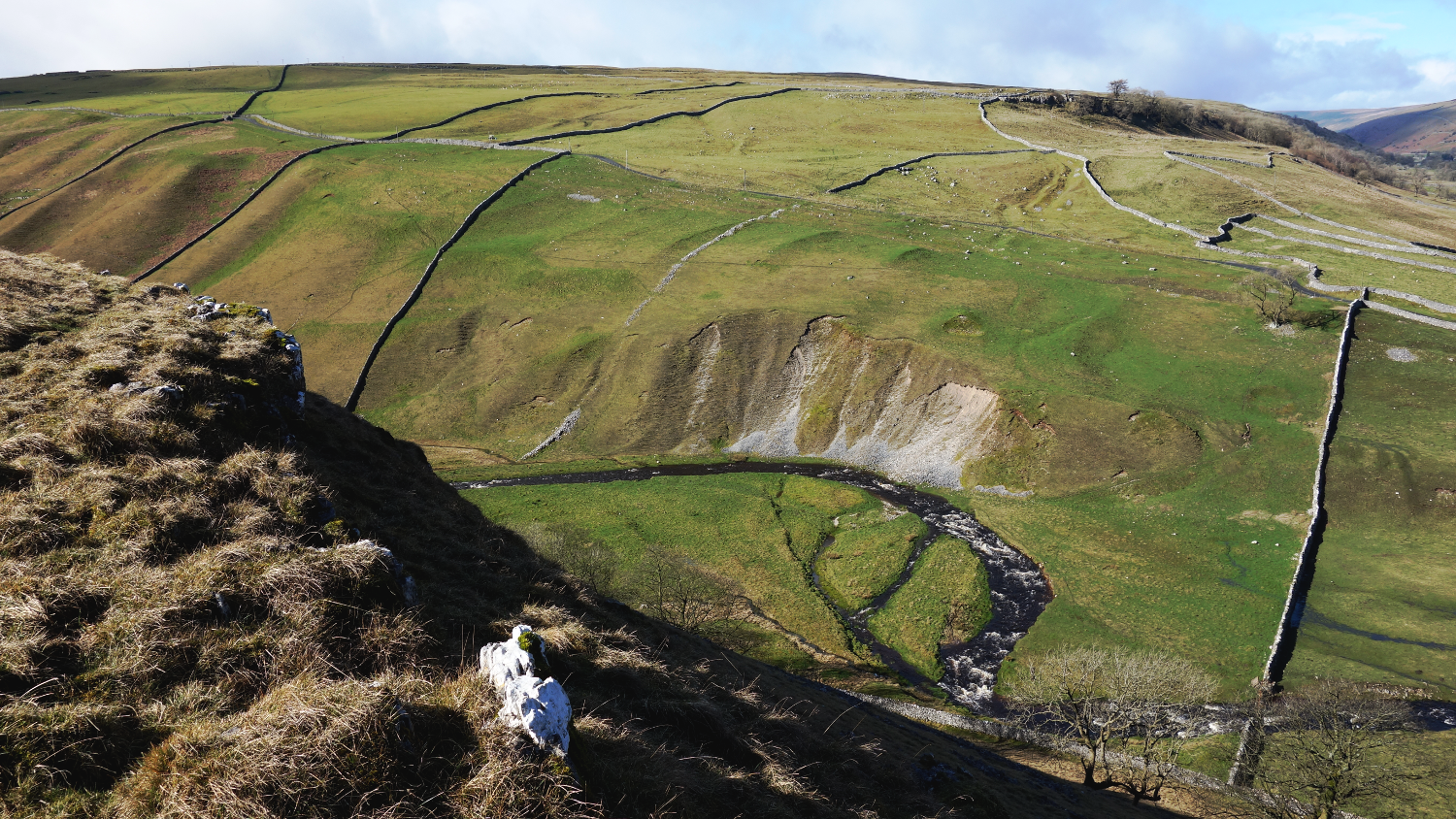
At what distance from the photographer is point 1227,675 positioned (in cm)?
3644

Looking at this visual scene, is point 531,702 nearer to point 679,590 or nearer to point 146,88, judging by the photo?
point 679,590

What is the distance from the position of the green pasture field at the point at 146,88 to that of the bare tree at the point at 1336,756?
172207 mm

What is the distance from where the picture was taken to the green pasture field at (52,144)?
3890 inches

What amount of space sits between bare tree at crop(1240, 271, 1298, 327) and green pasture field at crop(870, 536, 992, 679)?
4014 cm

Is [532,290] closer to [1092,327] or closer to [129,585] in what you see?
[1092,327]

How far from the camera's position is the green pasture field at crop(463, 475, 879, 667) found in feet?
149

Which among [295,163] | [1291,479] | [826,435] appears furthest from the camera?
[295,163]

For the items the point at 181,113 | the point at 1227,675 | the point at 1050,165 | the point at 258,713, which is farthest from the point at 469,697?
the point at 181,113

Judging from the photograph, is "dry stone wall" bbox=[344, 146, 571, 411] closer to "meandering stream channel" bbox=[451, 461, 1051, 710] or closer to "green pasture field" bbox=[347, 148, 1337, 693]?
"green pasture field" bbox=[347, 148, 1337, 693]

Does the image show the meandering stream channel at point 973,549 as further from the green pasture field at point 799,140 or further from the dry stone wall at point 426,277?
the green pasture field at point 799,140

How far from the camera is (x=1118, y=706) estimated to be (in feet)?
99.3

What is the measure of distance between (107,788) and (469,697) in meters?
4.30

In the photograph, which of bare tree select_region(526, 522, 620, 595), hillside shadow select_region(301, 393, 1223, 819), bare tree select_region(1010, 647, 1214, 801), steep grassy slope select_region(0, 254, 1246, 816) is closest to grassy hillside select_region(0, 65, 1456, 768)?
bare tree select_region(526, 522, 620, 595)

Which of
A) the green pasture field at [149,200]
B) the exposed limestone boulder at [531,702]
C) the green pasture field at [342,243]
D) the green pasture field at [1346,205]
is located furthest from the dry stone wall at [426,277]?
the green pasture field at [1346,205]
